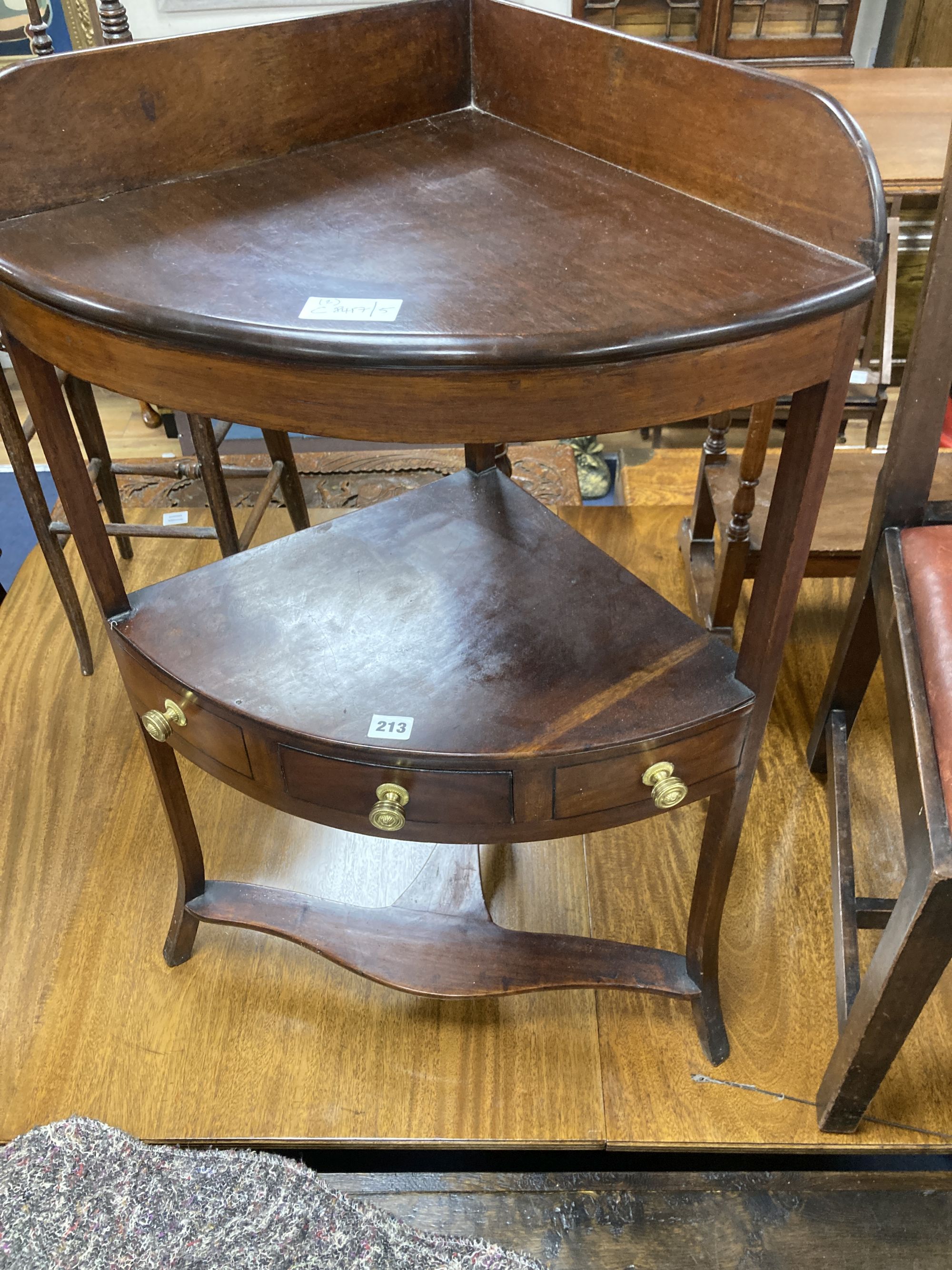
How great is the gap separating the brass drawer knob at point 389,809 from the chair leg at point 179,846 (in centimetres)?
28

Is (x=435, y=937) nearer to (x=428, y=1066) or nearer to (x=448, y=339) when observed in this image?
(x=428, y=1066)

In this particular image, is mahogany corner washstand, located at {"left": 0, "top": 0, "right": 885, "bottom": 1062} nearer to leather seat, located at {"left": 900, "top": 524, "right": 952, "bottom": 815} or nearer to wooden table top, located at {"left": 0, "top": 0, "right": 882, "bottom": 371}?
wooden table top, located at {"left": 0, "top": 0, "right": 882, "bottom": 371}

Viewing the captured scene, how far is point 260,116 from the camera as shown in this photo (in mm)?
874

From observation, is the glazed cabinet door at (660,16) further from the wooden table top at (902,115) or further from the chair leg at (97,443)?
the chair leg at (97,443)

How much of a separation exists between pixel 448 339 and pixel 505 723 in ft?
1.19

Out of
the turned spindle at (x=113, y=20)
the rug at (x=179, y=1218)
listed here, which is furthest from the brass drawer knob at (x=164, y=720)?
the turned spindle at (x=113, y=20)

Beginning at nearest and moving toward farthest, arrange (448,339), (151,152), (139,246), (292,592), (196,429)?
(448,339)
(139,246)
(151,152)
(292,592)
(196,429)

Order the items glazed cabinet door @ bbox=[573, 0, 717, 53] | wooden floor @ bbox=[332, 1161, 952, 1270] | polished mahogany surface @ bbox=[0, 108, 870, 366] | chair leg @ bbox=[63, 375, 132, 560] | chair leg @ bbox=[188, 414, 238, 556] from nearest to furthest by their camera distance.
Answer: polished mahogany surface @ bbox=[0, 108, 870, 366], wooden floor @ bbox=[332, 1161, 952, 1270], chair leg @ bbox=[188, 414, 238, 556], chair leg @ bbox=[63, 375, 132, 560], glazed cabinet door @ bbox=[573, 0, 717, 53]

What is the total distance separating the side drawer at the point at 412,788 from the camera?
33.0 inches

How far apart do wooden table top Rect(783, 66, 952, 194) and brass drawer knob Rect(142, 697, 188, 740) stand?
1.76m

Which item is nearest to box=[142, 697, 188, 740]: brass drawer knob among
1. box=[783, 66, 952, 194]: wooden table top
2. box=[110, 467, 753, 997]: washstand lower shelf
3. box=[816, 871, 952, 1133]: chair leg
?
box=[110, 467, 753, 997]: washstand lower shelf

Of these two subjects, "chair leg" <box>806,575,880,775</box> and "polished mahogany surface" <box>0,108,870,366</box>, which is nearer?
"polished mahogany surface" <box>0,108,870,366</box>

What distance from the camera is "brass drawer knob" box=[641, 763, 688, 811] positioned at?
86 cm

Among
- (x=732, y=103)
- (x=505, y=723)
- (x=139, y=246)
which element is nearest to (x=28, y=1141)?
(x=505, y=723)
